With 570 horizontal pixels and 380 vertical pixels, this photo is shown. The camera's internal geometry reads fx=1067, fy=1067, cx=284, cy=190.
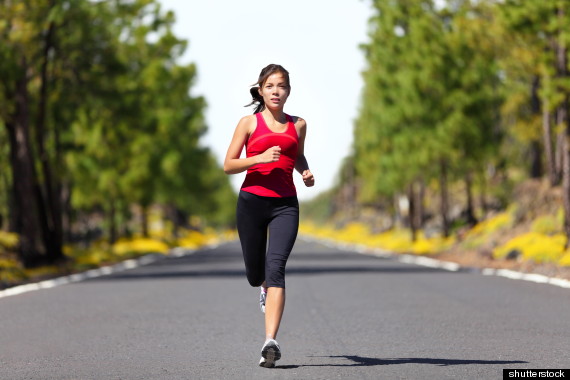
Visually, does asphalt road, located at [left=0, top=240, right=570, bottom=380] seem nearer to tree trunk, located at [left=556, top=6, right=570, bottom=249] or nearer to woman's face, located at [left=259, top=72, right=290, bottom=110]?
woman's face, located at [left=259, top=72, right=290, bottom=110]

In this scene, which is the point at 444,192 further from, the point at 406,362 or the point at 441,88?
the point at 406,362

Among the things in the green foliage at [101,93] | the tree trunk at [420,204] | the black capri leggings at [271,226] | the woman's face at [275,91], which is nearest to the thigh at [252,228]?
the black capri leggings at [271,226]

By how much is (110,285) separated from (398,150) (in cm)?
2320

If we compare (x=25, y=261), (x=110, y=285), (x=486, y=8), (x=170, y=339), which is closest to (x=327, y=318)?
(x=170, y=339)

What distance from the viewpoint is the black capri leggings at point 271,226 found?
7.70 metres

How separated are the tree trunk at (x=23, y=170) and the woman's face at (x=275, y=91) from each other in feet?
64.1

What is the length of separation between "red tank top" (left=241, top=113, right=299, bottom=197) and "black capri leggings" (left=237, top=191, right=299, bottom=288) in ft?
0.20

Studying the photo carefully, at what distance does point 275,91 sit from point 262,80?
0.15m

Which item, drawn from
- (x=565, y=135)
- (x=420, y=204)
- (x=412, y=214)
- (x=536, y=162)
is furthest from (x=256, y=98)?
(x=420, y=204)

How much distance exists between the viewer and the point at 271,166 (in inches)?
302

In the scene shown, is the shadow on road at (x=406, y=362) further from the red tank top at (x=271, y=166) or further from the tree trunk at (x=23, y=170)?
the tree trunk at (x=23, y=170)

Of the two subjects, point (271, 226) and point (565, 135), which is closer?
point (271, 226)

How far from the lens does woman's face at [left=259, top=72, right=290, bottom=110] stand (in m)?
7.63
